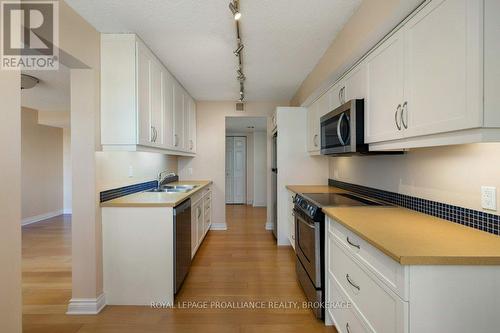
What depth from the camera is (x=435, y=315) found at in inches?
41.3

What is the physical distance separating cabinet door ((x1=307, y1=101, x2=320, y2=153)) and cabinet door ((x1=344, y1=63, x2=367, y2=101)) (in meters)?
0.98

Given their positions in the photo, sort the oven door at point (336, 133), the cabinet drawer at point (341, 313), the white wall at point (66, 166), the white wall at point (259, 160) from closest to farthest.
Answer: the cabinet drawer at point (341, 313)
the oven door at point (336, 133)
the white wall at point (66, 166)
the white wall at point (259, 160)

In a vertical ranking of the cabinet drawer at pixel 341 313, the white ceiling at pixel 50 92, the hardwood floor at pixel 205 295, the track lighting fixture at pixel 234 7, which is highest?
the white ceiling at pixel 50 92

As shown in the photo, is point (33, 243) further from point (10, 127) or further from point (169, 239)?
point (10, 127)

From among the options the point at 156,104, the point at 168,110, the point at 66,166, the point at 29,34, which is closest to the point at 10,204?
the point at 29,34

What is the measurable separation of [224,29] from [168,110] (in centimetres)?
137

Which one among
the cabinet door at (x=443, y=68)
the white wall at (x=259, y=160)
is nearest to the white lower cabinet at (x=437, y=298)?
the cabinet door at (x=443, y=68)

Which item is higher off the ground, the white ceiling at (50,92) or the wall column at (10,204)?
the white ceiling at (50,92)

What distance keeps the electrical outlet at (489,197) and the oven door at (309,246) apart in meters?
1.02

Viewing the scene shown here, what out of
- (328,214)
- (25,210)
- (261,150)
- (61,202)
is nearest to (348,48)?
(328,214)

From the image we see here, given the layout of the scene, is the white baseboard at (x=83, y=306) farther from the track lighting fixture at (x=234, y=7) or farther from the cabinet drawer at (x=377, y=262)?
the track lighting fixture at (x=234, y=7)

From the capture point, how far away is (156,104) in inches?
112

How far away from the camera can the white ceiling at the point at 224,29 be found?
1.94m

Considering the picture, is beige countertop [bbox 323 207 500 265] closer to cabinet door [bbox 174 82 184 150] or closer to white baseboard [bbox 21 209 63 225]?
cabinet door [bbox 174 82 184 150]
